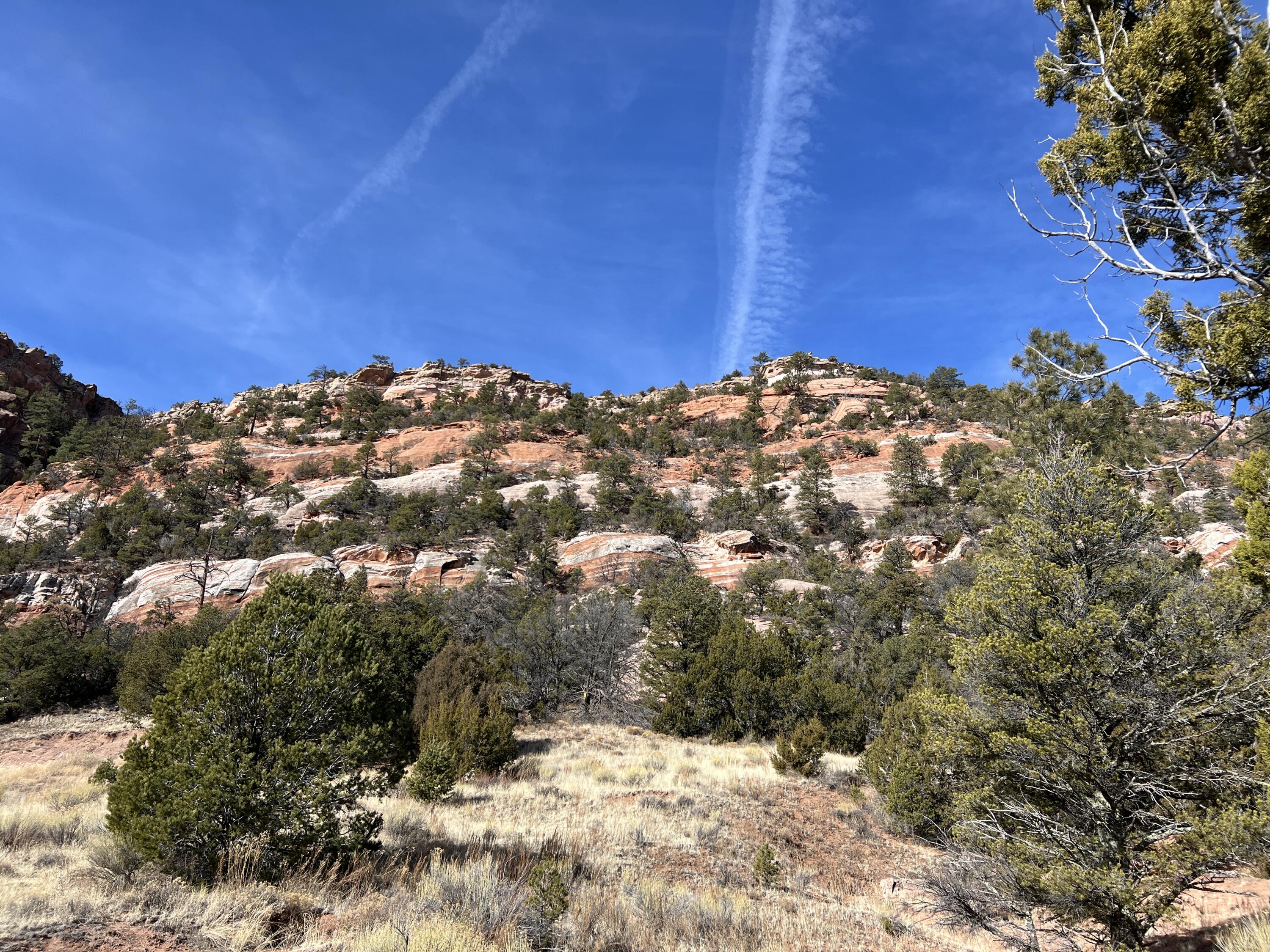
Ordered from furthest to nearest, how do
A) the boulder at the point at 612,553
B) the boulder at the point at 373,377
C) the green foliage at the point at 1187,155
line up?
the boulder at the point at 373,377 → the boulder at the point at 612,553 → the green foliage at the point at 1187,155

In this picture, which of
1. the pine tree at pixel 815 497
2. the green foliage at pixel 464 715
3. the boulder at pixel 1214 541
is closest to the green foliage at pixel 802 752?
the green foliage at pixel 464 715

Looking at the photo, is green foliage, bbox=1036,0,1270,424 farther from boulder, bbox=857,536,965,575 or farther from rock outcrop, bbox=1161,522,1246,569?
boulder, bbox=857,536,965,575

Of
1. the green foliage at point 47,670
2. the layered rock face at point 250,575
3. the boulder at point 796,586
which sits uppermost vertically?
the boulder at point 796,586

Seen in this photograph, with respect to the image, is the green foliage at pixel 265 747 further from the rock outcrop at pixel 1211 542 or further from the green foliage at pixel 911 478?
the green foliage at pixel 911 478

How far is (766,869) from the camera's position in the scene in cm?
782

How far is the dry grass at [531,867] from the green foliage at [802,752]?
0.44 metres

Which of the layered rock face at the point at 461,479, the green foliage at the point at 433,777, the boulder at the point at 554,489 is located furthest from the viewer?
the boulder at the point at 554,489

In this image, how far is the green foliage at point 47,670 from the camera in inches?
796


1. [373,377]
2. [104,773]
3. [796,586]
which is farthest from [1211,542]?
[373,377]

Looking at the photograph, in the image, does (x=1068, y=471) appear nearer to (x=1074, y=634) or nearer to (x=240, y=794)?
(x=1074, y=634)

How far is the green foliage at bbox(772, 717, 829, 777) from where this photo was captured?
1376 centimetres

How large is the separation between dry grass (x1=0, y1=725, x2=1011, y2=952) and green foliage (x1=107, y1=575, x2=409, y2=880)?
40cm

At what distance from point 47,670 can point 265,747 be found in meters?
23.7

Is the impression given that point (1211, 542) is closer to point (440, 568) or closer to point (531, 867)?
point (531, 867)
